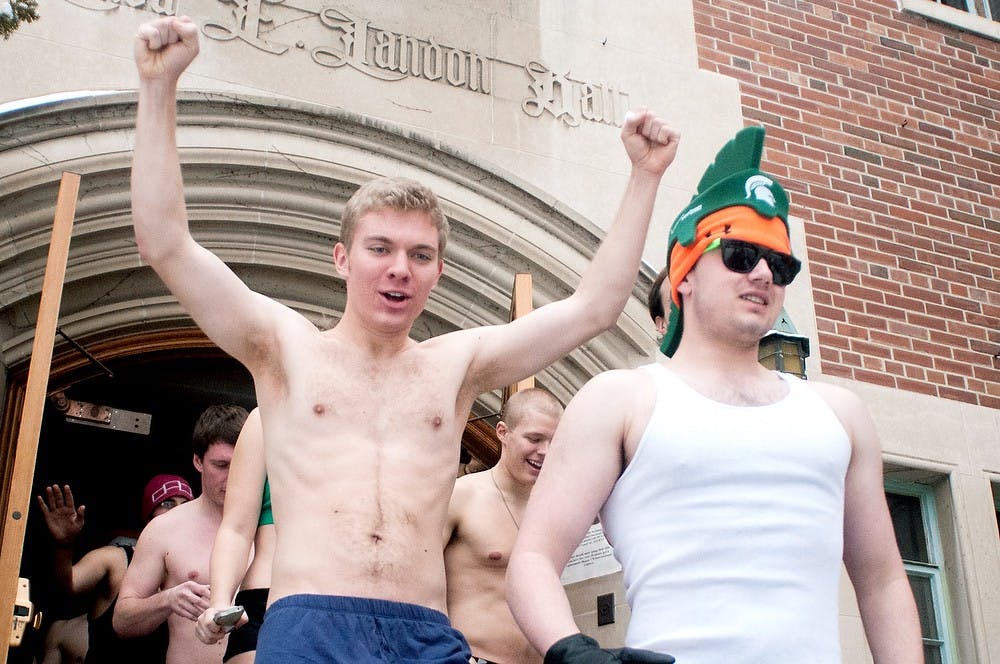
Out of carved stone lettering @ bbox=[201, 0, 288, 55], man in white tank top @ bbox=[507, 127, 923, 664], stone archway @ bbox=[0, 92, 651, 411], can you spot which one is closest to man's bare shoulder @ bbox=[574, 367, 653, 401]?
man in white tank top @ bbox=[507, 127, 923, 664]

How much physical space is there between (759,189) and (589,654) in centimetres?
105

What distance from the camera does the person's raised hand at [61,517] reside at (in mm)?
4711

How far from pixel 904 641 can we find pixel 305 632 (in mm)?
1082

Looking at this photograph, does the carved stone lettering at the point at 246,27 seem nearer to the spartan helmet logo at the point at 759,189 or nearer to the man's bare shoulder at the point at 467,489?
the man's bare shoulder at the point at 467,489

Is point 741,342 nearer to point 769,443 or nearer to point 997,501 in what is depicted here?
point 769,443

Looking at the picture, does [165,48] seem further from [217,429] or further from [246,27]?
[246,27]

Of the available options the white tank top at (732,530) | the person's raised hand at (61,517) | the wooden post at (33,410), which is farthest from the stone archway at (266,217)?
the white tank top at (732,530)

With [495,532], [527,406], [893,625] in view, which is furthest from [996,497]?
[893,625]

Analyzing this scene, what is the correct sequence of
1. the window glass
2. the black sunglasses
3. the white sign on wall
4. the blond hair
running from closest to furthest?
the black sunglasses → the blond hair → the white sign on wall → the window glass

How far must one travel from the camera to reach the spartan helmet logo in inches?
95.3

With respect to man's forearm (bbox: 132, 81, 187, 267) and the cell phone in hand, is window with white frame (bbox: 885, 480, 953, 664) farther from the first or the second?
man's forearm (bbox: 132, 81, 187, 267)

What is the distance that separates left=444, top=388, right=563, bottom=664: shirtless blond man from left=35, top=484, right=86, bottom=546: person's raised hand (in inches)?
62.9

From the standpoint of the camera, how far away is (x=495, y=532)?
13.5 feet

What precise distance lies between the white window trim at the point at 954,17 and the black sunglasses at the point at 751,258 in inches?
237
